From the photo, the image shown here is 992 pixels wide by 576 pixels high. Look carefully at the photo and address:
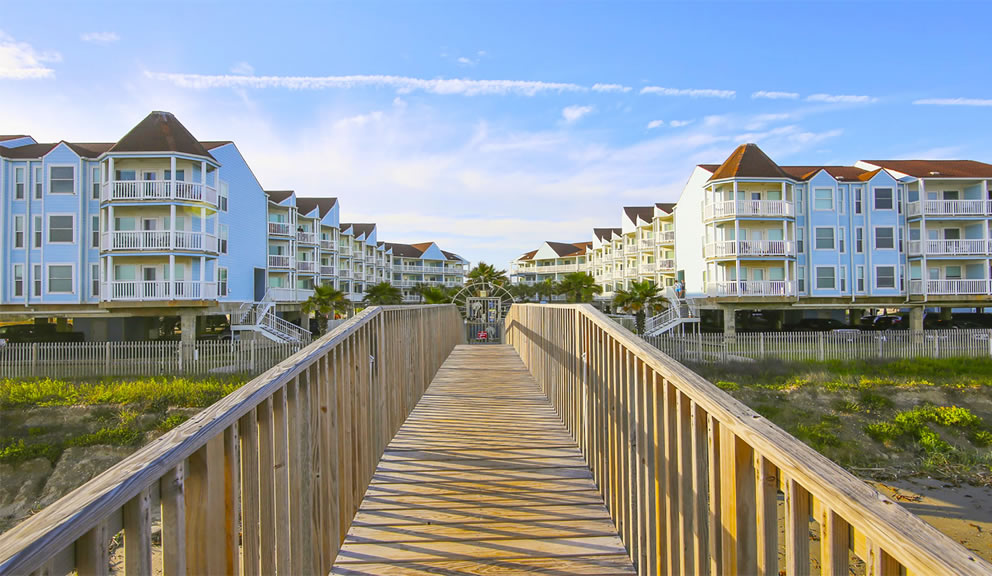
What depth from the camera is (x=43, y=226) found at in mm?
26250

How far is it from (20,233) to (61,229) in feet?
5.82

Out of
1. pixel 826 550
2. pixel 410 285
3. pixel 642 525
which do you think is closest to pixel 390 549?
pixel 642 525

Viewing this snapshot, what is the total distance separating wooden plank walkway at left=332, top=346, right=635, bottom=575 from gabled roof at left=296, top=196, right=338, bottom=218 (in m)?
40.6

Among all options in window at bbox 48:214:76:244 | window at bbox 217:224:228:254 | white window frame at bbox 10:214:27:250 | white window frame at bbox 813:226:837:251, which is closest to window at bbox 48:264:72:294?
window at bbox 48:214:76:244

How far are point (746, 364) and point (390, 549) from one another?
920 inches

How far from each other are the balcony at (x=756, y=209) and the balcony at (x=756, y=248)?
1.46 meters

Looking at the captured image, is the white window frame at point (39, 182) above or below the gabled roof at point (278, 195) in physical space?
below

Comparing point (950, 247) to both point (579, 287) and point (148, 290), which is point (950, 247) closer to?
point (579, 287)

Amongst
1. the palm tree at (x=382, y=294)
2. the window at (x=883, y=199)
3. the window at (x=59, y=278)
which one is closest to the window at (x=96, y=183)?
the window at (x=59, y=278)

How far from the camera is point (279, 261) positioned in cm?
3662

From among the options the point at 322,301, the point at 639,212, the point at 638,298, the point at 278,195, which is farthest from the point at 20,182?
the point at 639,212

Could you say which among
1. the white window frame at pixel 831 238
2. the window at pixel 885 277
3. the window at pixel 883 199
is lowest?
the window at pixel 885 277

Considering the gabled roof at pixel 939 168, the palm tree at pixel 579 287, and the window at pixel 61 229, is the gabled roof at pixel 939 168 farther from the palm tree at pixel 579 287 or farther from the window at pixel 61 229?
the window at pixel 61 229

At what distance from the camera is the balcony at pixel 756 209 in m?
30.8
